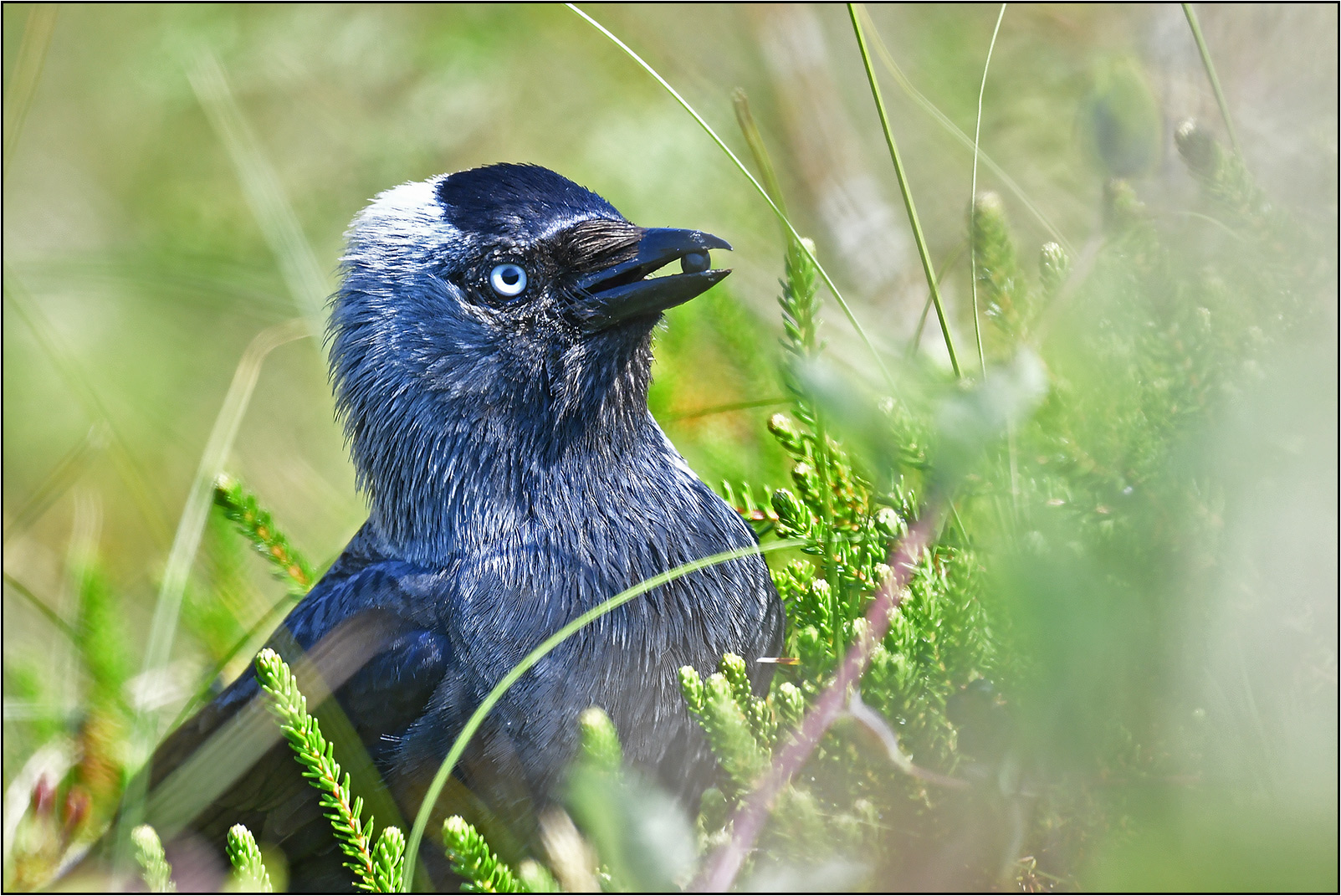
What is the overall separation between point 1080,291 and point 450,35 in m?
4.38

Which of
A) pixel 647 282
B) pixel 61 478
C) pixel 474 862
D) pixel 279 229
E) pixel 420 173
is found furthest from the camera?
pixel 420 173

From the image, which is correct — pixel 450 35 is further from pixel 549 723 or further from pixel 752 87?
pixel 549 723

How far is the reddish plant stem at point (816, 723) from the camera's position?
1403 mm

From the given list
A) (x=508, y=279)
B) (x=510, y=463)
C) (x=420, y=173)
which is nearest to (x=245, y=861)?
(x=510, y=463)

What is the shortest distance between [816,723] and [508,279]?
4.94ft

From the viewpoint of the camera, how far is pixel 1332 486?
1137 mm

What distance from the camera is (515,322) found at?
2576 millimetres

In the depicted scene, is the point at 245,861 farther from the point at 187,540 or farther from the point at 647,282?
the point at 647,282

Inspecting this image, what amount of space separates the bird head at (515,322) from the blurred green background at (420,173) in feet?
1.09

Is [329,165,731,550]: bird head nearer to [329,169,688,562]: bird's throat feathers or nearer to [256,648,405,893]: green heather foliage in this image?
[329,169,688,562]: bird's throat feathers

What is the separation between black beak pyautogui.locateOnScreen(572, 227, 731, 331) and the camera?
8.00 ft

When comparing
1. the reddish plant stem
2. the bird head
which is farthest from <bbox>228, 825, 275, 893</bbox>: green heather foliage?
the bird head

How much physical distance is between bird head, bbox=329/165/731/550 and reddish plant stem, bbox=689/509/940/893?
1.02 meters

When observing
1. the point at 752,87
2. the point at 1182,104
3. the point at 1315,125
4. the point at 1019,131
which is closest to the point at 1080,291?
the point at 1315,125
